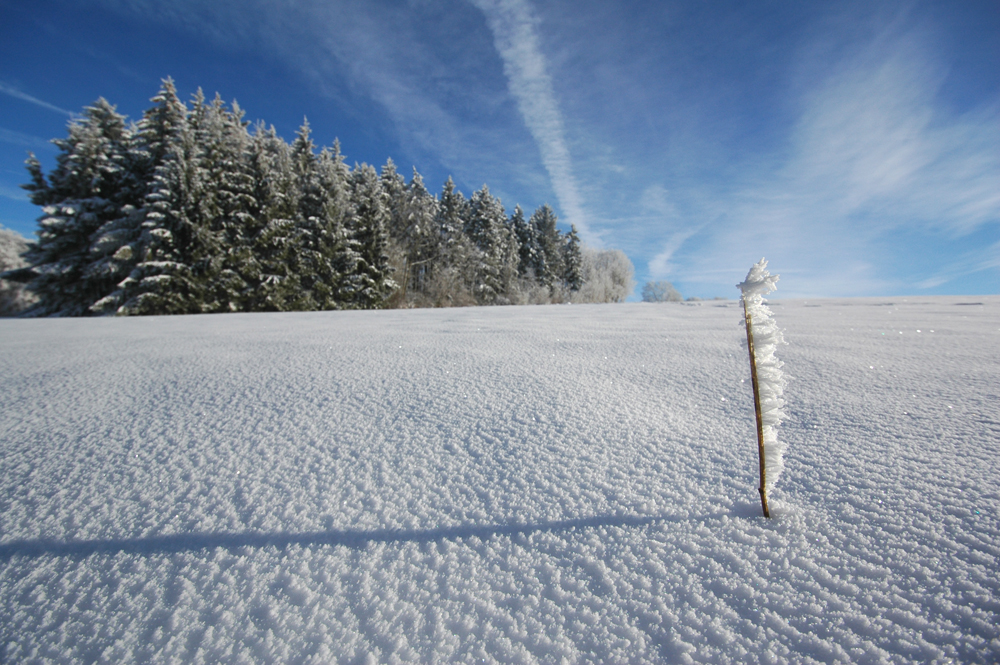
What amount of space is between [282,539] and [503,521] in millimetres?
372

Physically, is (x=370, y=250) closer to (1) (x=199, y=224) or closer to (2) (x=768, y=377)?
(1) (x=199, y=224)

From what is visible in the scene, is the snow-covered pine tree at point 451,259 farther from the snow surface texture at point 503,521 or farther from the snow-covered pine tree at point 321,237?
the snow surface texture at point 503,521

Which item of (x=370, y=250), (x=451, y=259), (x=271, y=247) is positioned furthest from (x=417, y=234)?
(x=271, y=247)

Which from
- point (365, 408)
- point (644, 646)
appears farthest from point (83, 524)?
point (644, 646)

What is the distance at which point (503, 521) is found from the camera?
0.66 meters

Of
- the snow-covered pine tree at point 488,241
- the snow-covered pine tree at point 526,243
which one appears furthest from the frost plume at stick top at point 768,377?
the snow-covered pine tree at point 526,243

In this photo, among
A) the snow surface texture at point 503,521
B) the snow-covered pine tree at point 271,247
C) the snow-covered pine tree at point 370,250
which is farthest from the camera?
the snow-covered pine tree at point 370,250

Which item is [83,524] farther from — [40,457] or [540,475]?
[540,475]

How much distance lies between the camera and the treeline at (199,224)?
12289 mm

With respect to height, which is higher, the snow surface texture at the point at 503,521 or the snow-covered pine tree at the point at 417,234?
the snow-covered pine tree at the point at 417,234

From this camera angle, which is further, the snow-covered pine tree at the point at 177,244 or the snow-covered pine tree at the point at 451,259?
the snow-covered pine tree at the point at 451,259

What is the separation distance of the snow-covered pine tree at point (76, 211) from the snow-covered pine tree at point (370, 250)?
294 inches

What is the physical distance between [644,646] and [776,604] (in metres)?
0.19

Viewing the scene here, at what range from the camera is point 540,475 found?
78 cm
